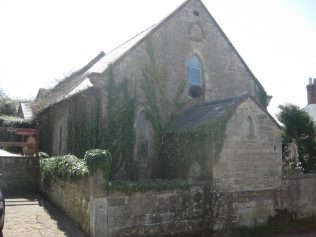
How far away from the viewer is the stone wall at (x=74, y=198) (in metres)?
9.99

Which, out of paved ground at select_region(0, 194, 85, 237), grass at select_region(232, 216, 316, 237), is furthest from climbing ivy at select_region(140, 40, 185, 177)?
paved ground at select_region(0, 194, 85, 237)

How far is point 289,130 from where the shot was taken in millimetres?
20938

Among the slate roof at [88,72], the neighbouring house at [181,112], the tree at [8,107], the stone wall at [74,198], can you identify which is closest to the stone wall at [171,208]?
the stone wall at [74,198]

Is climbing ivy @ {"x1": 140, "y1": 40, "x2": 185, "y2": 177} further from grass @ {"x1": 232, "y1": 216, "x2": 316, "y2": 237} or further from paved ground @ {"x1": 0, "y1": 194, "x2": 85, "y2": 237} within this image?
paved ground @ {"x1": 0, "y1": 194, "x2": 85, "y2": 237}

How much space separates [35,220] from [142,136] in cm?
540

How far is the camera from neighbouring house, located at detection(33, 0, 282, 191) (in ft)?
39.9

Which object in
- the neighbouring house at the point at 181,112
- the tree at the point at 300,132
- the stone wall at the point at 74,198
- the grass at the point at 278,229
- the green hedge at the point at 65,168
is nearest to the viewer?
the stone wall at the point at 74,198

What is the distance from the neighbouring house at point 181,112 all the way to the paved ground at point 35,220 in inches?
112

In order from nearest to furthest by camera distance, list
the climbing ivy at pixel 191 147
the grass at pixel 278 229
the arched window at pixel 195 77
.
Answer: the climbing ivy at pixel 191 147
the grass at pixel 278 229
the arched window at pixel 195 77

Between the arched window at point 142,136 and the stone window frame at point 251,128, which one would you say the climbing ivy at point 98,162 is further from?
the stone window frame at point 251,128

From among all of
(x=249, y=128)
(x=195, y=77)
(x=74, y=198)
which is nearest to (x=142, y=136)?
(x=195, y=77)

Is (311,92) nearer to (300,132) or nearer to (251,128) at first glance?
(300,132)

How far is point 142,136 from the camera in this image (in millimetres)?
14570

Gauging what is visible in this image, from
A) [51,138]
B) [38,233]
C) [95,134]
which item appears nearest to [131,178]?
[95,134]
